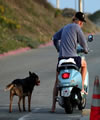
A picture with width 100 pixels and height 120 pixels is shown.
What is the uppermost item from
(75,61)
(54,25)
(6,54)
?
(54,25)

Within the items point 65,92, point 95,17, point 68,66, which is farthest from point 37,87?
point 95,17

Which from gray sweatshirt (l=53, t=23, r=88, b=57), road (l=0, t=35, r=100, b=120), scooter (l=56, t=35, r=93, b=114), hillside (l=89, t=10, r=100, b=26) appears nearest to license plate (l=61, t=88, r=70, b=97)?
scooter (l=56, t=35, r=93, b=114)

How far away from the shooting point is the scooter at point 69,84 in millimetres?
10227

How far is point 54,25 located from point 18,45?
76.6 ft

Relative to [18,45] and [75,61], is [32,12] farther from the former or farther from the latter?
[75,61]

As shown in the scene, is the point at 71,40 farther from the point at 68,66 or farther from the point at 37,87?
the point at 37,87

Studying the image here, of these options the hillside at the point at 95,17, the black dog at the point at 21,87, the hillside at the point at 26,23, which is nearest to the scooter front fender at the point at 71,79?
the black dog at the point at 21,87

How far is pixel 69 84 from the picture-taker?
10.3m

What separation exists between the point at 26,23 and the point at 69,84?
3878 centimetres

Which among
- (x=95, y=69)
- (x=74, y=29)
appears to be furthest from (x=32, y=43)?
(x=74, y=29)

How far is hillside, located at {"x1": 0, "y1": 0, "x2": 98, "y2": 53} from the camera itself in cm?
3800

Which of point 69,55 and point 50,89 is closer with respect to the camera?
point 69,55

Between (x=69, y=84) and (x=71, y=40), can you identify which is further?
(x=71, y=40)

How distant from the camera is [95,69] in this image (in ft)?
70.7
